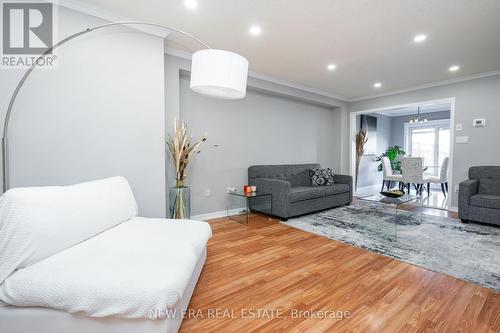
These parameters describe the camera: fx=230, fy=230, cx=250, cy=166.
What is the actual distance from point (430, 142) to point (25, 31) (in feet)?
32.8

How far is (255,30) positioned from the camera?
2.72m

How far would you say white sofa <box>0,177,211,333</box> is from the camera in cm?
112

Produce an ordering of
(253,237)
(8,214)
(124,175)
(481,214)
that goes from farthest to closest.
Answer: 1. (481,214)
2. (253,237)
3. (124,175)
4. (8,214)

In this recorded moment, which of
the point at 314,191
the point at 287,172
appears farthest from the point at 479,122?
the point at 287,172

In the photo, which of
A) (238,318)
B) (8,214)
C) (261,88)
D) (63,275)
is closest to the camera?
(63,275)

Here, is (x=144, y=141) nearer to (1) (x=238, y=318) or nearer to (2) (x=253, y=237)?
(2) (x=253, y=237)

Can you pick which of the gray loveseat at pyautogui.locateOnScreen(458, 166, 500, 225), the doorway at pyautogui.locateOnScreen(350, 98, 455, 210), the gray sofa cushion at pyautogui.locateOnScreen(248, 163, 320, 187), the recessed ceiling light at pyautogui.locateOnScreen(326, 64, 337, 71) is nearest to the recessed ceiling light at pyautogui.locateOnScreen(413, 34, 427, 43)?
the recessed ceiling light at pyautogui.locateOnScreen(326, 64, 337, 71)

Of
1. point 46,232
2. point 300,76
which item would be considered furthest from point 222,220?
point 300,76

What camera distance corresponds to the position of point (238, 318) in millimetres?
1550

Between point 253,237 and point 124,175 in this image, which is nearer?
point 124,175

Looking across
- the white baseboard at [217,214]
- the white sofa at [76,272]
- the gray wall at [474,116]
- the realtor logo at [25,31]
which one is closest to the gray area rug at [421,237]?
the white baseboard at [217,214]

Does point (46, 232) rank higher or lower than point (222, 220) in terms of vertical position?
higher

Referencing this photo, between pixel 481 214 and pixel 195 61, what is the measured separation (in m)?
4.53

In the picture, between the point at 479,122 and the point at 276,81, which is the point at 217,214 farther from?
the point at 479,122
